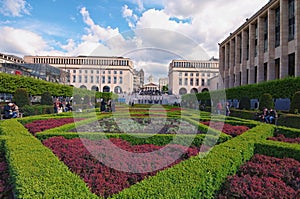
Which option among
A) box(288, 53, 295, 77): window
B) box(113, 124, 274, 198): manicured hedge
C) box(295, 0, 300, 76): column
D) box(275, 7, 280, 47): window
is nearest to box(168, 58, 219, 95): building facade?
box(113, 124, 274, 198): manicured hedge

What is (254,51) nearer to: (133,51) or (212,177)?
(133,51)

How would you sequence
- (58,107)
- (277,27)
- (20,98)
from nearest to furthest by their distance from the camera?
(20,98), (58,107), (277,27)

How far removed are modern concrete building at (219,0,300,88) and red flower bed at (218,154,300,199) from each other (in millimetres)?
28511

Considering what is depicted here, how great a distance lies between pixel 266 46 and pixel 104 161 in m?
39.3

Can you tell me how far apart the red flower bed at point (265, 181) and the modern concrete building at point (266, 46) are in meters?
28.5

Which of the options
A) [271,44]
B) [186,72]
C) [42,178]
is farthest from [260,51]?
[42,178]

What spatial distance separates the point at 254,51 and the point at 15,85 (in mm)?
37659

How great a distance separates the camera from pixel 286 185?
402 centimetres

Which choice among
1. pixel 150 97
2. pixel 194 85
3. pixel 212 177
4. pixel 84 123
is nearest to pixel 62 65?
pixel 150 97

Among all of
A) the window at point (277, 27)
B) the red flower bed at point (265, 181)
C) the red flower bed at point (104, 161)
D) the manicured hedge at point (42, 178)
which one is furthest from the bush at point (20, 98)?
the window at point (277, 27)

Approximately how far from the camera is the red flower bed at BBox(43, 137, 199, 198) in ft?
12.4

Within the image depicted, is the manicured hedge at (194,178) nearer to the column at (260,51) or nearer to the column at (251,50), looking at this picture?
the column at (260,51)

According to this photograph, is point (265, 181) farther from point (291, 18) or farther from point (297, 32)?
point (291, 18)

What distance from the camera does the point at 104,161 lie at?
15.3 ft
